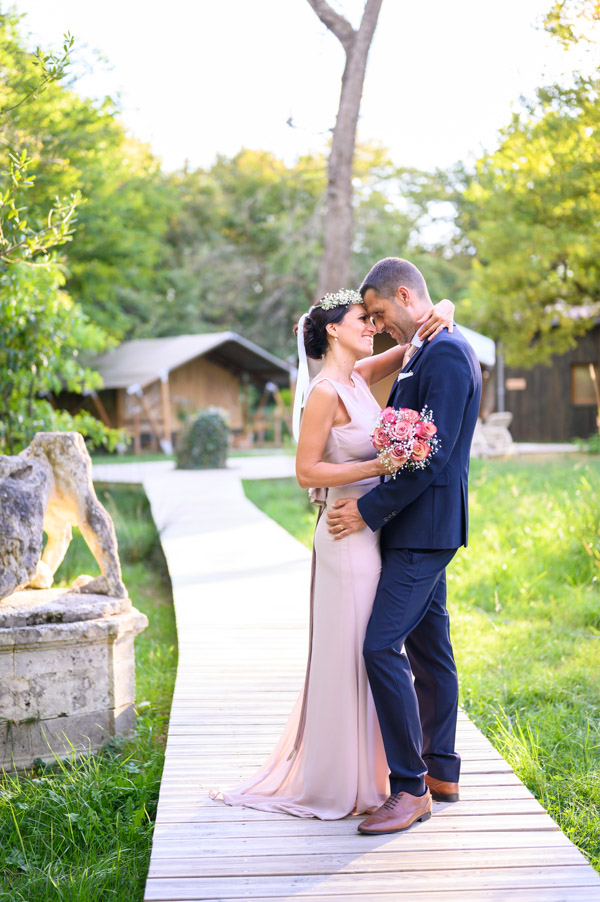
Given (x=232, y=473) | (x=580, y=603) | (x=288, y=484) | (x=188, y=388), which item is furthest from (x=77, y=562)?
(x=188, y=388)

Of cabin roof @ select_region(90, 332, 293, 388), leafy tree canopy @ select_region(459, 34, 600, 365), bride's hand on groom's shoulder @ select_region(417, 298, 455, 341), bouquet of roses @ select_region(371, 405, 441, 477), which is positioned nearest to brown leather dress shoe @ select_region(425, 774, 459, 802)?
bouquet of roses @ select_region(371, 405, 441, 477)

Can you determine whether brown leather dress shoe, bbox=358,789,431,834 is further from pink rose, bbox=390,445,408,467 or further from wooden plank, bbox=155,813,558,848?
pink rose, bbox=390,445,408,467

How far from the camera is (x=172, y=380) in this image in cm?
3178

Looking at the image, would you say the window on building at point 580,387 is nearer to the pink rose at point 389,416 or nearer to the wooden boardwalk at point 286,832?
the wooden boardwalk at point 286,832

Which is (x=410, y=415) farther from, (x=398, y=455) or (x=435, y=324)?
(x=435, y=324)

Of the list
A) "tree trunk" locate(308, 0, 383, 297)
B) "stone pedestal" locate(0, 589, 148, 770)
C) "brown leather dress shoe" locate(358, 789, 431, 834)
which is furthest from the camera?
"tree trunk" locate(308, 0, 383, 297)

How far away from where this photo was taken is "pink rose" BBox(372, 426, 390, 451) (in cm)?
304

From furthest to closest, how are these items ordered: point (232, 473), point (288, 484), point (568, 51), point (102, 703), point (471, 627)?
point (232, 473) < point (288, 484) < point (568, 51) < point (471, 627) < point (102, 703)

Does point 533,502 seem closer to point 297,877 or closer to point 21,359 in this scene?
point 21,359

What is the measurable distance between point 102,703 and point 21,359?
532cm

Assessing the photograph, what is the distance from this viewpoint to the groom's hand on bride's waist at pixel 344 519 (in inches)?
129

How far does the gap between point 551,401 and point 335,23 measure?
22339mm

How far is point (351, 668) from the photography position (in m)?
3.31

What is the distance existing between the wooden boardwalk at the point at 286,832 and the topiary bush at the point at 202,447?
1460 centimetres
